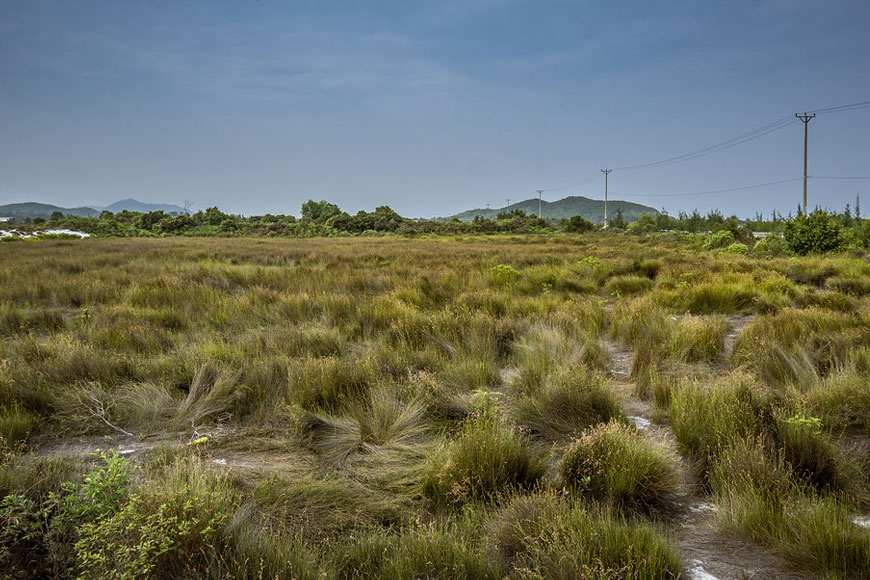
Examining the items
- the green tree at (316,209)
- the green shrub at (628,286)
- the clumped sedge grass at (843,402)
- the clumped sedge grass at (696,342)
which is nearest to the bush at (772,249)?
the green shrub at (628,286)

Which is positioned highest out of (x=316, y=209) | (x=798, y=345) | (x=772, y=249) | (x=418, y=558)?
(x=316, y=209)

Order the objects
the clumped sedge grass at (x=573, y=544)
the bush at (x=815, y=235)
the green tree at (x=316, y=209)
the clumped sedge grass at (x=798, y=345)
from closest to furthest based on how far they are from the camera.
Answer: the clumped sedge grass at (x=573, y=544), the clumped sedge grass at (x=798, y=345), the bush at (x=815, y=235), the green tree at (x=316, y=209)

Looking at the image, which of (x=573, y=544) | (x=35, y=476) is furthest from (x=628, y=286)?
(x=35, y=476)

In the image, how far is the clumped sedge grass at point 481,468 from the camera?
8.53 feet

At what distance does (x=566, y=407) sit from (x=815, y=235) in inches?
780

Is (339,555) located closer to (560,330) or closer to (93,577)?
(93,577)

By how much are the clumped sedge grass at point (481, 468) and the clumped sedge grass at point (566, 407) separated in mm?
596

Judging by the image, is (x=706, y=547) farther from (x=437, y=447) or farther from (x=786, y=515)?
(x=437, y=447)

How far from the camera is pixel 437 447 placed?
309 cm

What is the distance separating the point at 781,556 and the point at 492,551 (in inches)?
54.8

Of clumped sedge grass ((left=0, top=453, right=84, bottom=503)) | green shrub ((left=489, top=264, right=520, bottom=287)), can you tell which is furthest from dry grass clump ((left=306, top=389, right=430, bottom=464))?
green shrub ((left=489, top=264, right=520, bottom=287))

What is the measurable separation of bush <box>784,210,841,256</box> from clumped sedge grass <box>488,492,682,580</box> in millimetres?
20638

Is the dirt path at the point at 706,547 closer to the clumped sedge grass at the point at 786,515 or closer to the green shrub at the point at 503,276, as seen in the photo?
the clumped sedge grass at the point at 786,515

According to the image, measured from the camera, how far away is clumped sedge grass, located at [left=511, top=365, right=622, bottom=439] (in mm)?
3498
